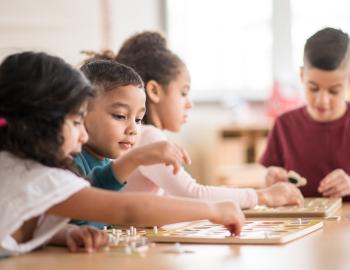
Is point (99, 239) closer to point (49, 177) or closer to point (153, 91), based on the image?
point (49, 177)

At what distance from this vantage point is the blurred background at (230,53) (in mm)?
5906

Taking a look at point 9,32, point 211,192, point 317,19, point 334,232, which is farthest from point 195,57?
point 334,232

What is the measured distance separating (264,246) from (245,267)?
0.20m

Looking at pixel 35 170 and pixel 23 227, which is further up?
pixel 35 170

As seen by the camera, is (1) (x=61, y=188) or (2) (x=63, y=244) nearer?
(1) (x=61, y=188)

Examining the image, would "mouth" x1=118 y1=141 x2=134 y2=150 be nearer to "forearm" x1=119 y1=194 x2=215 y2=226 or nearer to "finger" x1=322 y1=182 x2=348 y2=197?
"forearm" x1=119 y1=194 x2=215 y2=226

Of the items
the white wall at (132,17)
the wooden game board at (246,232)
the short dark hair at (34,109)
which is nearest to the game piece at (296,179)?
the wooden game board at (246,232)

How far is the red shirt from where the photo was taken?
254cm

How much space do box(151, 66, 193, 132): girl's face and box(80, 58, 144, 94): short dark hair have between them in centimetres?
47

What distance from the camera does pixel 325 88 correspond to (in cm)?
242

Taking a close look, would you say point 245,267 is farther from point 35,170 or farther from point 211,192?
point 211,192

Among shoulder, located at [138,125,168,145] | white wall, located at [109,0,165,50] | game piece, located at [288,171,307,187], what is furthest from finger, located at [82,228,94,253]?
white wall, located at [109,0,165,50]

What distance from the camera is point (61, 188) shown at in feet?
4.16

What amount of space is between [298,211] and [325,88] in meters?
0.63
